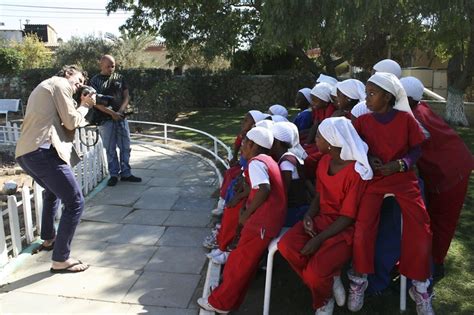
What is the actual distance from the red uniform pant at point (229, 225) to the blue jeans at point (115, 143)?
3.11 metres

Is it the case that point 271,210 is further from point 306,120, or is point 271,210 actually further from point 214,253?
point 306,120

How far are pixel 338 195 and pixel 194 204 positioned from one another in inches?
118

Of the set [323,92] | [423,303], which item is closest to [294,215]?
[423,303]

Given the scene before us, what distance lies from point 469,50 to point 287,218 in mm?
10425

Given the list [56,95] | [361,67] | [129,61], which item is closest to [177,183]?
[56,95]

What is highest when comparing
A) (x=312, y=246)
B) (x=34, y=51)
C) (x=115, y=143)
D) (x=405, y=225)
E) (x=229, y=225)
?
(x=34, y=51)

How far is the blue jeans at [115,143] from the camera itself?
21.4 feet

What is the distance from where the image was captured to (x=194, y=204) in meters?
5.80

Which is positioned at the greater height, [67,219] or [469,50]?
[469,50]

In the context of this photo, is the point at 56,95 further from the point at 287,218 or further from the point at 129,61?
the point at 129,61

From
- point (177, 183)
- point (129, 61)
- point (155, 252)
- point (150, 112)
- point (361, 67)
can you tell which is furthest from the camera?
point (129, 61)

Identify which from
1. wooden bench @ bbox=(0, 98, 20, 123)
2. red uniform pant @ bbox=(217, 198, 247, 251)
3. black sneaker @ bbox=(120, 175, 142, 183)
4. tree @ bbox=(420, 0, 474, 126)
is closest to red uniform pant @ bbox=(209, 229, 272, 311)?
red uniform pant @ bbox=(217, 198, 247, 251)

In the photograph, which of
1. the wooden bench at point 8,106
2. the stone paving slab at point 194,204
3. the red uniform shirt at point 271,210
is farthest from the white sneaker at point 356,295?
the wooden bench at point 8,106

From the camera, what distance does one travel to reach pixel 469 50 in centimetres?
1184
